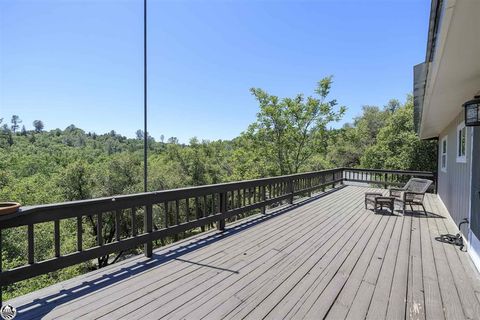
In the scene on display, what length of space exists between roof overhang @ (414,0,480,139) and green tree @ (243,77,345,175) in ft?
39.1

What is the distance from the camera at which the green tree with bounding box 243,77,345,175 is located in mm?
15844

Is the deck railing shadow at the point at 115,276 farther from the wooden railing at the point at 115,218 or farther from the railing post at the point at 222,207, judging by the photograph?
the wooden railing at the point at 115,218

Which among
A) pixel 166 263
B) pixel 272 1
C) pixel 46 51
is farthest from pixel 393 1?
pixel 46 51

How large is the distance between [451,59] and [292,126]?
47.1 feet

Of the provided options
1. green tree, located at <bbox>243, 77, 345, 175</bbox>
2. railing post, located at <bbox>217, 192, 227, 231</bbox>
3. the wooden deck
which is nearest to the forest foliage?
green tree, located at <bbox>243, 77, 345, 175</bbox>

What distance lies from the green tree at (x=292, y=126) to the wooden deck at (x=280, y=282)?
12.3 metres

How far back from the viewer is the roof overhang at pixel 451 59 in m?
1.49

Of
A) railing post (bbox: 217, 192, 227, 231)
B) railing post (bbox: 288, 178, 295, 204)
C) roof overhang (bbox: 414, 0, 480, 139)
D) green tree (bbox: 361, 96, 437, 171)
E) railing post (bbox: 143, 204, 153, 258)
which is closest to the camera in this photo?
roof overhang (bbox: 414, 0, 480, 139)

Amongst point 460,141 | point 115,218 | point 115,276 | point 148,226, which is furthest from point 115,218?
point 460,141

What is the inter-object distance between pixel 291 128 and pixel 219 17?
8.38 meters

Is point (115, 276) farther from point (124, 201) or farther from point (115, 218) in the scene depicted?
point (124, 201)

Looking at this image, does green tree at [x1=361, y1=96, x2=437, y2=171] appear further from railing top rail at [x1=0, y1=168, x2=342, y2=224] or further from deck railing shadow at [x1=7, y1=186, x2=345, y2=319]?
railing top rail at [x1=0, y1=168, x2=342, y2=224]

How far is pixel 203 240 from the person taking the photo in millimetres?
3992

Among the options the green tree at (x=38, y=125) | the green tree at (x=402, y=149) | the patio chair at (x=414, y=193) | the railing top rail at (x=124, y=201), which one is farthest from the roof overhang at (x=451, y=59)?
the green tree at (x=38, y=125)
